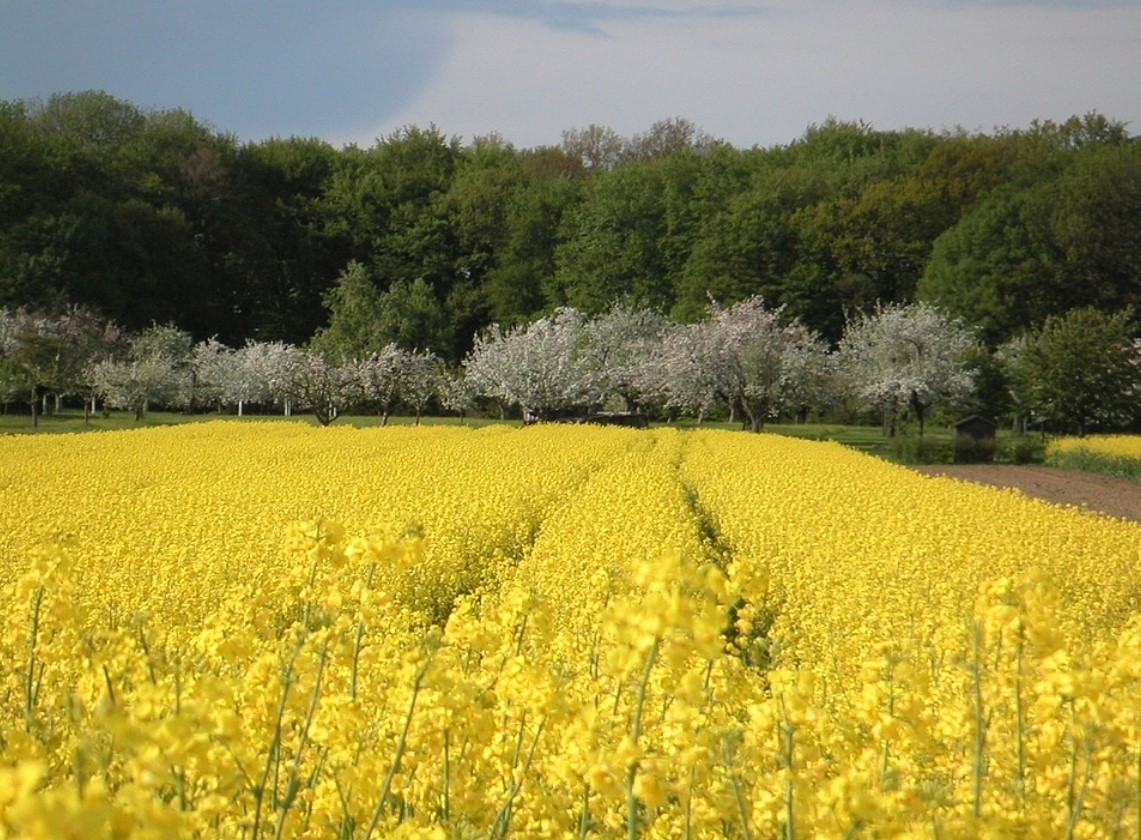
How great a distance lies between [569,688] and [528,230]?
64.5m

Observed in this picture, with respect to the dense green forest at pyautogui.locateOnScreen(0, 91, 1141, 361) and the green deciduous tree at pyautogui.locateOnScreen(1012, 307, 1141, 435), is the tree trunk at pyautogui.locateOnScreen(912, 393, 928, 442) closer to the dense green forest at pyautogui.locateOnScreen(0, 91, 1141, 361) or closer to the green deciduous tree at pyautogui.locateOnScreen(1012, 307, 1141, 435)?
the green deciduous tree at pyautogui.locateOnScreen(1012, 307, 1141, 435)

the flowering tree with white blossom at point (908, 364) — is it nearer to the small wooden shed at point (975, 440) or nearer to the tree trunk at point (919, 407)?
the tree trunk at point (919, 407)

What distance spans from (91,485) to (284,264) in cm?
5783

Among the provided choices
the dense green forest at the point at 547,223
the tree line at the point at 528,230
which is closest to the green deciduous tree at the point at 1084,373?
the tree line at the point at 528,230

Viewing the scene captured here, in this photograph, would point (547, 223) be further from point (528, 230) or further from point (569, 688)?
point (569, 688)

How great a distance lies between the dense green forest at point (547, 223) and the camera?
175 feet

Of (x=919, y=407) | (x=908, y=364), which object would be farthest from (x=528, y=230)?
(x=919, y=407)

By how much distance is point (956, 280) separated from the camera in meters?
53.7

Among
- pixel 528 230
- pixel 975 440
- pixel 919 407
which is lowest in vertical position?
pixel 975 440

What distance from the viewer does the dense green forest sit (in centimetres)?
5338

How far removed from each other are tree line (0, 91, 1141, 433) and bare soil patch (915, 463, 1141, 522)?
1894cm

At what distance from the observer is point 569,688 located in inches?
162

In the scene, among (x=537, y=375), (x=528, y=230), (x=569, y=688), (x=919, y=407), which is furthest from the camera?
(x=528, y=230)

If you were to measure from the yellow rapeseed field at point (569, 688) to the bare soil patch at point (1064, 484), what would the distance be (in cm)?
971
